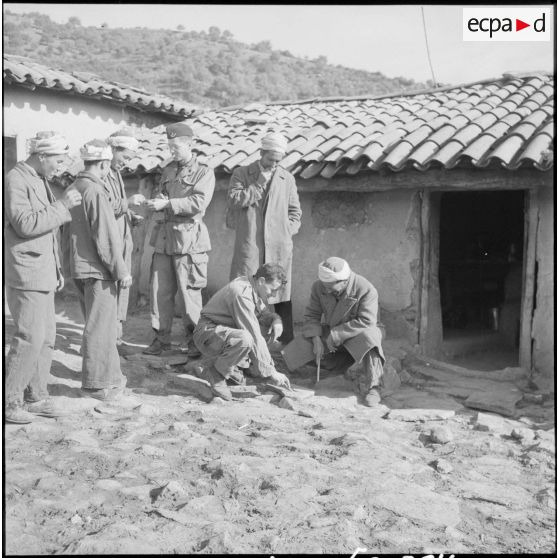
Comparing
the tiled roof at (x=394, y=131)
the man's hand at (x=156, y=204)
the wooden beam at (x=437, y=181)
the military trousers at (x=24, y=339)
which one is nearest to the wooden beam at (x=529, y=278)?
the wooden beam at (x=437, y=181)

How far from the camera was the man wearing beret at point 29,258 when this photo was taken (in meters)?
4.66

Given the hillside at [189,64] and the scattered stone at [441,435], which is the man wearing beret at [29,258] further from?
the hillside at [189,64]

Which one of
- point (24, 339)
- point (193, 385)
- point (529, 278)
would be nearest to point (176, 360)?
point (193, 385)

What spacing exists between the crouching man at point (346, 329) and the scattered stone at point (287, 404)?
26.0 inches

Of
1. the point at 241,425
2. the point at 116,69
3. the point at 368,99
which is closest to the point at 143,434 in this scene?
the point at 241,425

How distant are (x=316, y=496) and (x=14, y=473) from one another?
1728 mm

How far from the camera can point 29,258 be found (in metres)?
4.73

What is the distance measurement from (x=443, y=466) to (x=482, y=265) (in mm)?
6554

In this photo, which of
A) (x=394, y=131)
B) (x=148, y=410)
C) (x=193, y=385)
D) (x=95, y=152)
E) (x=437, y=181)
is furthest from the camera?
(x=394, y=131)

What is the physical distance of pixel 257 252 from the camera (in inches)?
267

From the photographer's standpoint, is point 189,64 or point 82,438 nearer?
point 82,438

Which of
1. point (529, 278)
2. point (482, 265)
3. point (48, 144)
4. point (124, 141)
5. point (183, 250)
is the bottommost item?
point (529, 278)

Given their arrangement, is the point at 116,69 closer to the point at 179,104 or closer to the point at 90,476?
the point at 179,104

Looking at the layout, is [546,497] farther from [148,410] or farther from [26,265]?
[26,265]
